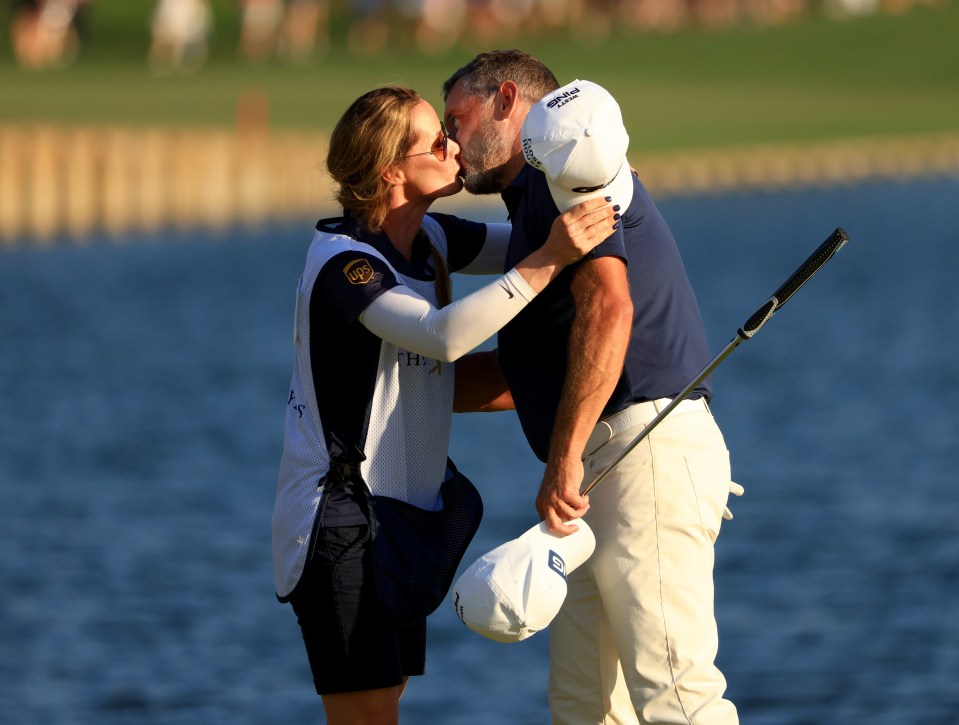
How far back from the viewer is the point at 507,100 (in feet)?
18.0

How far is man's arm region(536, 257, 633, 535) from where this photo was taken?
5.07 m

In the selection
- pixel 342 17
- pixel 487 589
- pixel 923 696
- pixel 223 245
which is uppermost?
pixel 342 17

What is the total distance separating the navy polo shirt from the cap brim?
12 cm

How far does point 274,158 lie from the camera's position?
40969 millimetres

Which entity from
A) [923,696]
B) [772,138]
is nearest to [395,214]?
[923,696]

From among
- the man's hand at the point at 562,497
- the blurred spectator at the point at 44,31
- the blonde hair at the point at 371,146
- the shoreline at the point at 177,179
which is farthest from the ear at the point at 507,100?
the blurred spectator at the point at 44,31

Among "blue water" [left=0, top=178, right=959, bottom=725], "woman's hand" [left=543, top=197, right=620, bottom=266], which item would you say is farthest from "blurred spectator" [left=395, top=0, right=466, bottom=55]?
"woman's hand" [left=543, top=197, right=620, bottom=266]

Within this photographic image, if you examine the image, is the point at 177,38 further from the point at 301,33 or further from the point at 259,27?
the point at 301,33

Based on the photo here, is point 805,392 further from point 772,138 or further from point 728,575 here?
point 772,138

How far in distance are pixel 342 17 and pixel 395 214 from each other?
62.8m

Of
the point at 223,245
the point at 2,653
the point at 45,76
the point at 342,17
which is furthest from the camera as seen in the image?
the point at 342,17

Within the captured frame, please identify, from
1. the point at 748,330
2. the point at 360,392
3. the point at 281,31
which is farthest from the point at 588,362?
the point at 281,31

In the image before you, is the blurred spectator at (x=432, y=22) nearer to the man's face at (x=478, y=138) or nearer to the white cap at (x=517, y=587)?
the man's face at (x=478, y=138)

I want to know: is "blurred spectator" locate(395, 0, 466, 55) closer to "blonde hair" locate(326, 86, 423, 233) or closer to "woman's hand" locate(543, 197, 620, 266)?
"blonde hair" locate(326, 86, 423, 233)
